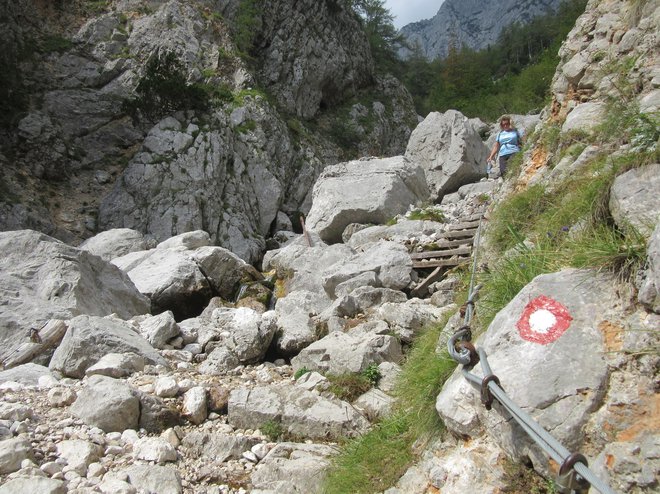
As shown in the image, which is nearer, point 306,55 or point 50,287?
point 50,287

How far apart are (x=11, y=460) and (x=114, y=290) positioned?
22.9 feet

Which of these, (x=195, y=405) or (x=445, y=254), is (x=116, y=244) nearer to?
(x=445, y=254)

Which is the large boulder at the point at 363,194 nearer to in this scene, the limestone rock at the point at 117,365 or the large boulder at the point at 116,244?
the large boulder at the point at 116,244

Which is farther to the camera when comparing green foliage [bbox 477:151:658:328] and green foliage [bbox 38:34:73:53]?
green foliage [bbox 38:34:73:53]

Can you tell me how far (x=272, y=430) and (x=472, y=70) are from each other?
5580 cm

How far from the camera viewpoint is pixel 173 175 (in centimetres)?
2397

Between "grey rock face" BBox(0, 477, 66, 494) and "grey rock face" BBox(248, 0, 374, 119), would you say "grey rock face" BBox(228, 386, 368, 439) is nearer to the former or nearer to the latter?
"grey rock face" BBox(0, 477, 66, 494)

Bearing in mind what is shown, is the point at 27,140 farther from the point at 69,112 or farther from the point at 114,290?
the point at 114,290

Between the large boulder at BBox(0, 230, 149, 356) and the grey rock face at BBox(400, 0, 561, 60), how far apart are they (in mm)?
137037

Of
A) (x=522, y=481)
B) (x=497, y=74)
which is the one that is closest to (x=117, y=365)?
(x=522, y=481)

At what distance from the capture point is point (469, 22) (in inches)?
6294

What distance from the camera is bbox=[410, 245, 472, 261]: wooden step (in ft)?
36.2

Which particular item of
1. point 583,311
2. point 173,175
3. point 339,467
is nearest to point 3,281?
point 339,467

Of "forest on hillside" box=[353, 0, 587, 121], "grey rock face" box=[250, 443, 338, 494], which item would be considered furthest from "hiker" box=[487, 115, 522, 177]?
"forest on hillside" box=[353, 0, 587, 121]
